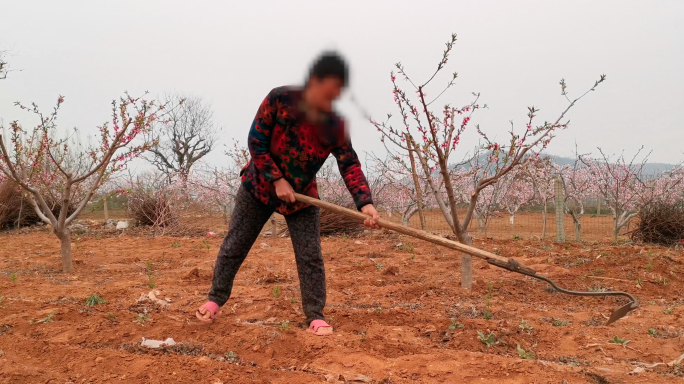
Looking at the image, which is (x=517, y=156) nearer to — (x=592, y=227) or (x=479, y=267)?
(x=479, y=267)

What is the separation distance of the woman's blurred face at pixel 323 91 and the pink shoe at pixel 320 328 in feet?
3.91

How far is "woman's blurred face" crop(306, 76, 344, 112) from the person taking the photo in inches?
95.3

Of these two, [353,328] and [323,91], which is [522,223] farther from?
[323,91]

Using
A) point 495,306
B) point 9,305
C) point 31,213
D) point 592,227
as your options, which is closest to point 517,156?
point 495,306

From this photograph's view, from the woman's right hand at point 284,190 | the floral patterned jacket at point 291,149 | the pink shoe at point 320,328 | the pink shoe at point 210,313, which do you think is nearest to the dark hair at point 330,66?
the floral patterned jacket at point 291,149

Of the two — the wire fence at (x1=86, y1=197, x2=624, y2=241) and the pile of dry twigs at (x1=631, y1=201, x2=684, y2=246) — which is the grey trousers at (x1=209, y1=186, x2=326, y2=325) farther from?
the wire fence at (x1=86, y1=197, x2=624, y2=241)

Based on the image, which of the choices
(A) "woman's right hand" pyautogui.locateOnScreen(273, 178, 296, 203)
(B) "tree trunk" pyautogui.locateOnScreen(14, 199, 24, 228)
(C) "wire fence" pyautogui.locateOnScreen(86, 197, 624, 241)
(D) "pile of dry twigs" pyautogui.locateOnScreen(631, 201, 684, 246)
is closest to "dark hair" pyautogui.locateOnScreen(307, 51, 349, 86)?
(A) "woman's right hand" pyautogui.locateOnScreen(273, 178, 296, 203)

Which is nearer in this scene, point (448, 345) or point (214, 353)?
point (214, 353)

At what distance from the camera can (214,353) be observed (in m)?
2.41

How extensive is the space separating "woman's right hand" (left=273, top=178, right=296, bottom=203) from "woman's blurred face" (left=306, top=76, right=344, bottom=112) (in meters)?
0.43

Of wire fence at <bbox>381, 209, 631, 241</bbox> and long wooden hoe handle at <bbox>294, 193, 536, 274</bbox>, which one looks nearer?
long wooden hoe handle at <bbox>294, 193, 536, 274</bbox>

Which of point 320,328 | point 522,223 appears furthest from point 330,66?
point 522,223

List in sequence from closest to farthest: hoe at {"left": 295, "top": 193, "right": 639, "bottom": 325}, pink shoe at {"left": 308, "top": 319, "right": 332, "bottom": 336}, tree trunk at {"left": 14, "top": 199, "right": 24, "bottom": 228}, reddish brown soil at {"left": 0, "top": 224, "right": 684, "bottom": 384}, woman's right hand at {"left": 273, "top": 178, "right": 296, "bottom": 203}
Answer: reddish brown soil at {"left": 0, "top": 224, "right": 684, "bottom": 384}, hoe at {"left": 295, "top": 193, "right": 639, "bottom": 325}, woman's right hand at {"left": 273, "top": 178, "right": 296, "bottom": 203}, pink shoe at {"left": 308, "top": 319, "right": 332, "bottom": 336}, tree trunk at {"left": 14, "top": 199, "right": 24, "bottom": 228}

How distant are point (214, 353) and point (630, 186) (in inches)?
418
